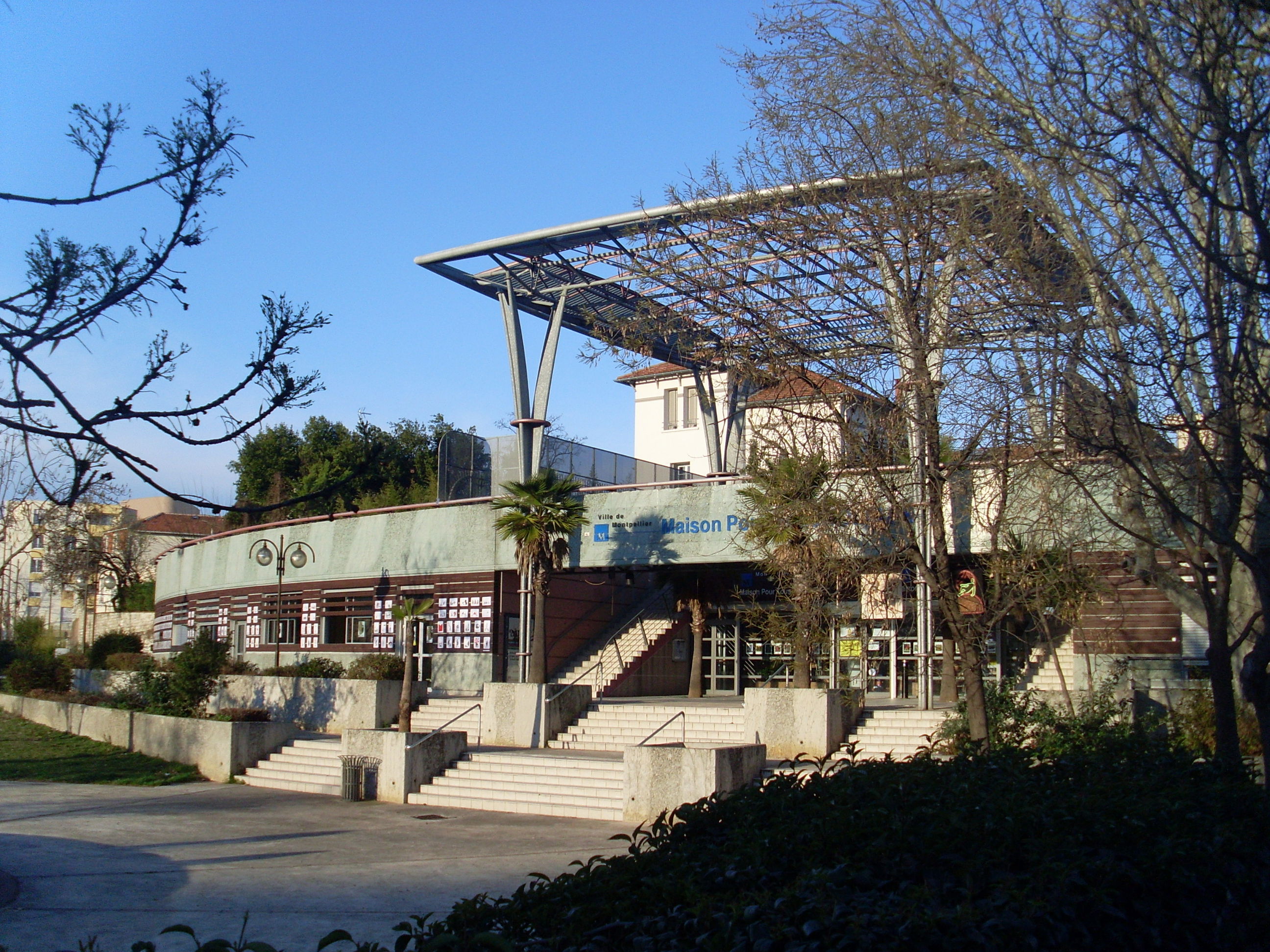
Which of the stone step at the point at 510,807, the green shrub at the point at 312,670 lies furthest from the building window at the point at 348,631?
the stone step at the point at 510,807

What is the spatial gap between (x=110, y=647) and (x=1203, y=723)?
32029 mm

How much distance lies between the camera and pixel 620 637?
32.6m

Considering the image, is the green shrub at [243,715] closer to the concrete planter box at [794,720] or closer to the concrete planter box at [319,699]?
the concrete planter box at [319,699]

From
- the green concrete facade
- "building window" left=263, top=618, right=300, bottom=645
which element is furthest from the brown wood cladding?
"building window" left=263, top=618, right=300, bottom=645

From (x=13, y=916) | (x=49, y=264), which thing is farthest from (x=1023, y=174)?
(x=13, y=916)

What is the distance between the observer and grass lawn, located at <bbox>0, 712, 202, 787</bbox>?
21.0m

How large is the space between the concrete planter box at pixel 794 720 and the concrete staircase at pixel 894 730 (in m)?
0.51

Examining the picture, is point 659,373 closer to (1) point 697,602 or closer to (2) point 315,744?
(1) point 697,602

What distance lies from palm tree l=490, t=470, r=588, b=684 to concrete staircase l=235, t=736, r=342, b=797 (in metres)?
5.98

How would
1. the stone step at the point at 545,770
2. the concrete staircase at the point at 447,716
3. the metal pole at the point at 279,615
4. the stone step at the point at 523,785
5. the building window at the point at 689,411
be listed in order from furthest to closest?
the building window at the point at 689,411
the metal pole at the point at 279,615
the concrete staircase at the point at 447,716
the stone step at the point at 545,770
the stone step at the point at 523,785

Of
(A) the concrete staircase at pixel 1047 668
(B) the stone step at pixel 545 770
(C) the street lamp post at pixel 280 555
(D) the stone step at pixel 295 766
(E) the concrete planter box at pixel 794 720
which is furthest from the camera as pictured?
(C) the street lamp post at pixel 280 555

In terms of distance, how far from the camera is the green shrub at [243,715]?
22.3 metres

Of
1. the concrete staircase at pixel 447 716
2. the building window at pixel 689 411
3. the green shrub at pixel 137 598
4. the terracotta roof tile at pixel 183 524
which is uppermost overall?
the building window at pixel 689 411

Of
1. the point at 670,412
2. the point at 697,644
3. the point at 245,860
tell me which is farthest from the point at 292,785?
the point at 670,412
